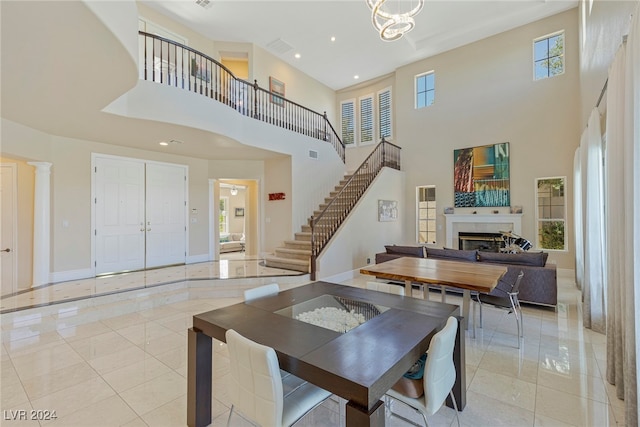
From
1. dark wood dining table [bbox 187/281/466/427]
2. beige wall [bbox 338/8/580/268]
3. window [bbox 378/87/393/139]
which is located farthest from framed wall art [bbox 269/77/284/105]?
dark wood dining table [bbox 187/281/466/427]

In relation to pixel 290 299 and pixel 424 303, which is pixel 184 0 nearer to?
pixel 290 299

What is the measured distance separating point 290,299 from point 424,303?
1.11m

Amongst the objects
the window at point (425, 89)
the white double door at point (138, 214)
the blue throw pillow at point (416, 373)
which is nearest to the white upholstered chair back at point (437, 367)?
the blue throw pillow at point (416, 373)

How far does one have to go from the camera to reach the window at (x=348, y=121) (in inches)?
448

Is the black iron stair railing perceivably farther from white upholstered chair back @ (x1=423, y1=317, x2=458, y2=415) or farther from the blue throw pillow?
white upholstered chair back @ (x1=423, y1=317, x2=458, y2=415)

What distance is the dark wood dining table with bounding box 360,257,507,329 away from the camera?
9.45ft

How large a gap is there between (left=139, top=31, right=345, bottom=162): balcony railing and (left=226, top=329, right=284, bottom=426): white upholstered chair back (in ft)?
16.7

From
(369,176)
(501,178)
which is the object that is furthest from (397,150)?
(501,178)

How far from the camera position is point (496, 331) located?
377 cm

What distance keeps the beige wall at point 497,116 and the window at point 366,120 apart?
44.5 inches

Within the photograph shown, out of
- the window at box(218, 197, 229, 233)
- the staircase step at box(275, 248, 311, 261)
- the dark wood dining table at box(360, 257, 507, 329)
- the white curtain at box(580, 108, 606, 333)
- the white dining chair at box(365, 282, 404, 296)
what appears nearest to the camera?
the white dining chair at box(365, 282, 404, 296)

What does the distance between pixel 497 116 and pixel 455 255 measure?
5.45 metres

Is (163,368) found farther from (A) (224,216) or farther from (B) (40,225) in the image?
(A) (224,216)

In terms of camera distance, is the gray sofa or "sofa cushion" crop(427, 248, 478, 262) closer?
the gray sofa
